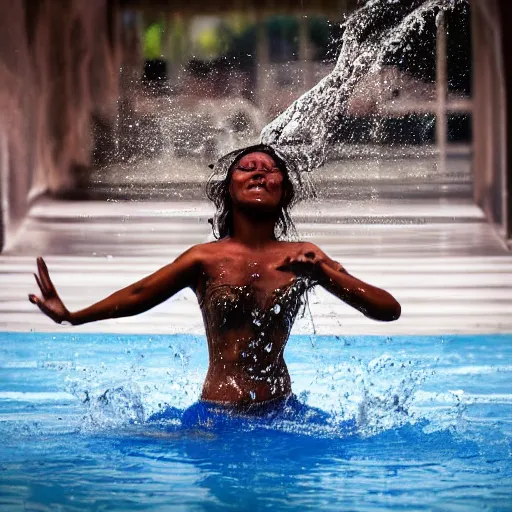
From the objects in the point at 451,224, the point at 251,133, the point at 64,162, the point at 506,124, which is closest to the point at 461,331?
the point at 451,224

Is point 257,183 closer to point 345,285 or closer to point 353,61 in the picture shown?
point 345,285

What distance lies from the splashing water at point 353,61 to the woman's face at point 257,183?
236 centimetres

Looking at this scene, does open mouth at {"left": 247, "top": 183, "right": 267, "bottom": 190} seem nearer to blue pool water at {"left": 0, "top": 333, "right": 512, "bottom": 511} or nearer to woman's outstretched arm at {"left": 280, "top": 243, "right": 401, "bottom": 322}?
woman's outstretched arm at {"left": 280, "top": 243, "right": 401, "bottom": 322}

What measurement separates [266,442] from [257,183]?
744 mm

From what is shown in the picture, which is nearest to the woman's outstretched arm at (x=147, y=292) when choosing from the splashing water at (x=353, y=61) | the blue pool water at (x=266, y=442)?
the blue pool water at (x=266, y=442)

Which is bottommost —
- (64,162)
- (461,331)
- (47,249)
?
(461,331)

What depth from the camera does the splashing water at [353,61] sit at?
17.8 ft

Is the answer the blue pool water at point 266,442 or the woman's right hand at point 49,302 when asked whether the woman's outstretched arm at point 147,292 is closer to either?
the woman's right hand at point 49,302

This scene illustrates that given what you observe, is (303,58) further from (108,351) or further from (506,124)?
(108,351)

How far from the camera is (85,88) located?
5539mm

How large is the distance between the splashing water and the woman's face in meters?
2.36

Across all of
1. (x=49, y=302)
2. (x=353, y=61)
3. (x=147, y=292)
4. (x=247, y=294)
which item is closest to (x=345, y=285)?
(x=247, y=294)

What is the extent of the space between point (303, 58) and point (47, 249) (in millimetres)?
1707

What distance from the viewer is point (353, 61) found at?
5.60 m
